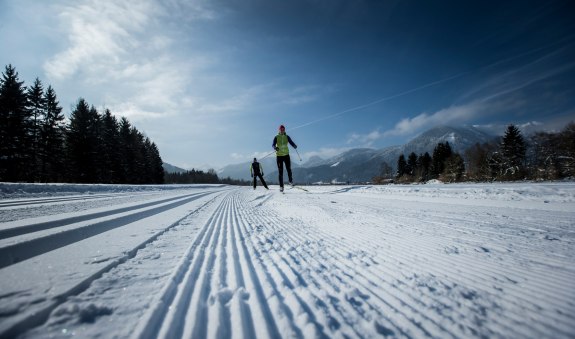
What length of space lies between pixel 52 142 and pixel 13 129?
432cm

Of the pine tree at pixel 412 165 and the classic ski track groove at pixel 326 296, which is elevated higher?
the pine tree at pixel 412 165

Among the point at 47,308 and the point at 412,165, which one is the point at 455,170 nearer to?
the point at 412,165

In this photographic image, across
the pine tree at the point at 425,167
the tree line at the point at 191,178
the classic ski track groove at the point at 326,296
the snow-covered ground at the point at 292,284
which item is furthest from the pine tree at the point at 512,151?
the tree line at the point at 191,178

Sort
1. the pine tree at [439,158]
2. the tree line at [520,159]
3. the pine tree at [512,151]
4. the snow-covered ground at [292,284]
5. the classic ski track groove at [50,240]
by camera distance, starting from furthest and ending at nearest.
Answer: the pine tree at [439,158] < the pine tree at [512,151] < the tree line at [520,159] < the classic ski track groove at [50,240] < the snow-covered ground at [292,284]

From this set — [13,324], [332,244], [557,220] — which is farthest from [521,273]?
[13,324]

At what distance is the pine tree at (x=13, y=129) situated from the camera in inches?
957

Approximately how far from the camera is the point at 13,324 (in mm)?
907

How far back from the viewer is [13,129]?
83.3 feet

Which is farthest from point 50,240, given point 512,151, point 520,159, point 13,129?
point 520,159

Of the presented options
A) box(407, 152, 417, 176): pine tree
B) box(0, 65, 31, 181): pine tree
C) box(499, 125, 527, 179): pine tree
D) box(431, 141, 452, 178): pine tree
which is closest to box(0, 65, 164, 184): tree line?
box(0, 65, 31, 181): pine tree

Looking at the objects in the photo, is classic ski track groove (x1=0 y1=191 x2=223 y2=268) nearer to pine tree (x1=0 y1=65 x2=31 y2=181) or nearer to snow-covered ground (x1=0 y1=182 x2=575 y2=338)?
snow-covered ground (x1=0 y1=182 x2=575 y2=338)

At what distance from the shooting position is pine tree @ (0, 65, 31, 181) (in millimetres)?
24306

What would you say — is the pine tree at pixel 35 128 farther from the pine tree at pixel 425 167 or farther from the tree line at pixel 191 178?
the pine tree at pixel 425 167

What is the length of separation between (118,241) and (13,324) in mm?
1402
